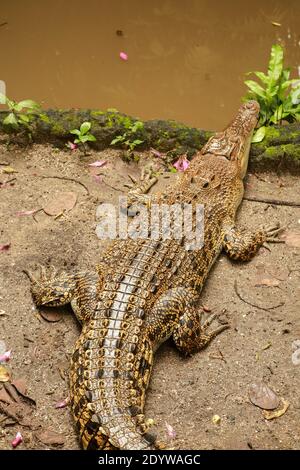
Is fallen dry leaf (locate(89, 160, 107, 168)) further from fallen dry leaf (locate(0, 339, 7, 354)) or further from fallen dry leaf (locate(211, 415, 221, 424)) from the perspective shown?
fallen dry leaf (locate(211, 415, 221, 424))

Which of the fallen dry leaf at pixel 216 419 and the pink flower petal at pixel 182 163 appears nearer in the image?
the fallen dry leaf at pixel 216 419

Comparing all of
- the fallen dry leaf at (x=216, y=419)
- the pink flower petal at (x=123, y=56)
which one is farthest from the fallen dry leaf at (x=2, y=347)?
the pink flower petal at (x=123, y=56)

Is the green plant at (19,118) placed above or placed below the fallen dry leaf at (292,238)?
above

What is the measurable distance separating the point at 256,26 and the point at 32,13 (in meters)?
3.10

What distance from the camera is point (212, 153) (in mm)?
6125

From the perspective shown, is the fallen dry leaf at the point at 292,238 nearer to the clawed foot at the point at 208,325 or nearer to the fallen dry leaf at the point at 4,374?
the clawed foot at the point at 208,325

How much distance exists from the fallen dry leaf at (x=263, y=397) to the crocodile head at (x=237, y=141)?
7.61ft

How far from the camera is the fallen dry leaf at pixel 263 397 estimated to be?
14.4 feet

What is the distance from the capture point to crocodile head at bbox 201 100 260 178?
6.10 metres

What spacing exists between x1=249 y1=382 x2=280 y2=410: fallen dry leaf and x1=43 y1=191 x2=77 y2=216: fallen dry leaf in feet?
7.86

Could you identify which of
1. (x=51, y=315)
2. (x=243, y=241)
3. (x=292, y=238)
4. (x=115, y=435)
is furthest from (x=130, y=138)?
(x=115, y=435)

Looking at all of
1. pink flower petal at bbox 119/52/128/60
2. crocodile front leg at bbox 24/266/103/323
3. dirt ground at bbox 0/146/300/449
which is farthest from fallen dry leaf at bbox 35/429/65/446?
pink flower petal at bbox 119/52/128/60

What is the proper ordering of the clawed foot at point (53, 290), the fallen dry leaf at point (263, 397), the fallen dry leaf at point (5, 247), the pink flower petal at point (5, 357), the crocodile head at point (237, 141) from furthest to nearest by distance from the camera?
the crocodile head at point (237, 141)
the fallen dry leaf at point (5, 247)
the clawed foot at point (53, 290)
the pink flower petal at point (5, 357)
the fallen dry leaf at point (263, 397)

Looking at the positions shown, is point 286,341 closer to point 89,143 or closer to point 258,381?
point 258,381
